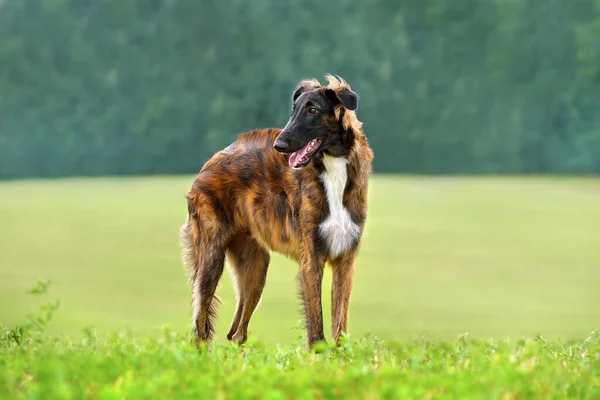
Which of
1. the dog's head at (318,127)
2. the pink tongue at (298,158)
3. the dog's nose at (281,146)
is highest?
the dog's head at (318,127)

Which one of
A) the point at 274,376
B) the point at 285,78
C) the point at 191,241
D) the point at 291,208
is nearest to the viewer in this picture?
the point at 274,376

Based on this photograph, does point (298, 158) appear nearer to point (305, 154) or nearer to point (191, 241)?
point (305, 154)

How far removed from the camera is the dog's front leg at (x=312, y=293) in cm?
592

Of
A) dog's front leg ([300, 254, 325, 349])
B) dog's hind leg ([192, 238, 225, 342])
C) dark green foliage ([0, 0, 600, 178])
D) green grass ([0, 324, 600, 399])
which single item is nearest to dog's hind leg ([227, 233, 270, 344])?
dog's hind leg ([192, 238, 225, 342])

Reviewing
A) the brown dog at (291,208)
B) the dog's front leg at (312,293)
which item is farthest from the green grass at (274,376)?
the brown dog at (291,208)

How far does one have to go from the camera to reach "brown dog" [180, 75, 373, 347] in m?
5.89

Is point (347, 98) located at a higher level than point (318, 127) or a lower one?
higher

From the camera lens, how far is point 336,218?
5.87 metres

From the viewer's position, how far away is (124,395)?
11.9ft

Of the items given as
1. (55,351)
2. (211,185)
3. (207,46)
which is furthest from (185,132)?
(55,351)

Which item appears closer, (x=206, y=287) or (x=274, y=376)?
(x=274, y=376)

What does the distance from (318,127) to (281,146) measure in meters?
0.29

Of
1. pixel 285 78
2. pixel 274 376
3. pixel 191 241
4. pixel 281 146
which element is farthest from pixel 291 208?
pixel 285 78

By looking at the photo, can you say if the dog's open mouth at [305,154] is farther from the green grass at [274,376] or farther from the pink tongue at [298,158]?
the green grass at [274,376]
